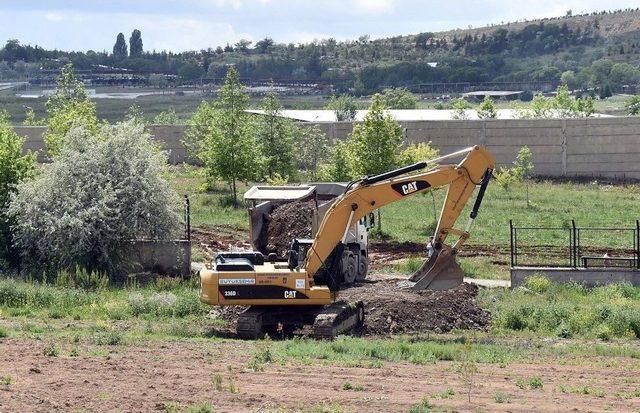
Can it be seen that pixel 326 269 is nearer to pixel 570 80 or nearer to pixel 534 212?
pixel 534 212

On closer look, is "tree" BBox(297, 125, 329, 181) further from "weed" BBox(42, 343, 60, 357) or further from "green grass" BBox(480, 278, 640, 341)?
"weed" BBox(42, 343, 60, 357)

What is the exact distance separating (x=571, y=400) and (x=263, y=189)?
53.7 ft

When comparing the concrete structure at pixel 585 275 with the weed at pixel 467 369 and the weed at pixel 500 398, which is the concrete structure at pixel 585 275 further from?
the weed at pixel 500 398

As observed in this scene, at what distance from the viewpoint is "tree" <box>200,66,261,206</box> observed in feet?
179

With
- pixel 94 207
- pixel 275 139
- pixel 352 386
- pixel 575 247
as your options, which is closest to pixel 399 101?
pixel 275 139

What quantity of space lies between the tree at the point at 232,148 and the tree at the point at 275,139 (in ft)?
12.0

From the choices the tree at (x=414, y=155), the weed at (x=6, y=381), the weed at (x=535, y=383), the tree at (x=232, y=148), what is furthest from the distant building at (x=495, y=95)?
the weed at (x=6, y=381)

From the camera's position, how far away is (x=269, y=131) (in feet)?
203

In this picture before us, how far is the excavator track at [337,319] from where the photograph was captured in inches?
1069

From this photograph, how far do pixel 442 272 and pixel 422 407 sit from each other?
10.8 metres

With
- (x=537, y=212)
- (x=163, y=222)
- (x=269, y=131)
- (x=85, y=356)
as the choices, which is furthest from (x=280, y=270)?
(x=269, y=131)

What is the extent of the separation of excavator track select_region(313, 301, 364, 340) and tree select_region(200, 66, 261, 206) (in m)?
25.1

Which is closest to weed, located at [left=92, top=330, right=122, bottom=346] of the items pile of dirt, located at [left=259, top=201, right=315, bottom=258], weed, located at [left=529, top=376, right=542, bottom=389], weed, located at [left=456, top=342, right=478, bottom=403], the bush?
weed, located at [left=456, top=342, right=478, bottom=403]

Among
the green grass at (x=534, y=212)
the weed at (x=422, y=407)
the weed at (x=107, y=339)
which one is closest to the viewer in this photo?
the weed at (x=422, y=407)
